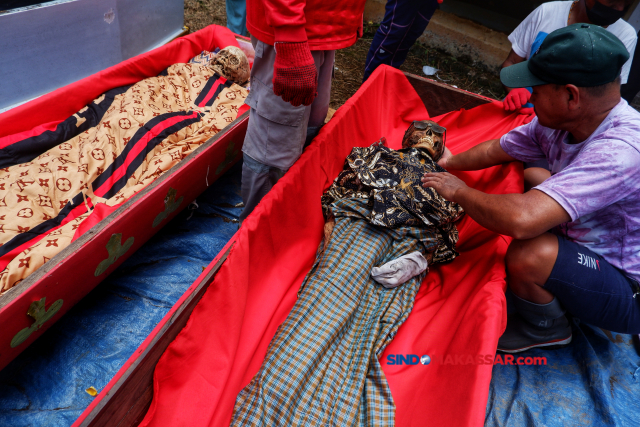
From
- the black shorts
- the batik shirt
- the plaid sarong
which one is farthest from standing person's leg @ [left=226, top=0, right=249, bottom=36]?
the black shorts

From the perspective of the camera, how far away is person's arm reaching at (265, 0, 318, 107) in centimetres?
150

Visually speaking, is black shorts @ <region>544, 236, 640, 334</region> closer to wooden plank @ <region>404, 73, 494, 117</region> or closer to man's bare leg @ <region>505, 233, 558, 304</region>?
man's bare leg @ <region>505, 233, 558, 304</region>

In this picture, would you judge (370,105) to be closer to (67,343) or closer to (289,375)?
(289,375)

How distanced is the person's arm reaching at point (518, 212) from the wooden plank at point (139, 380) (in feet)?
3.95

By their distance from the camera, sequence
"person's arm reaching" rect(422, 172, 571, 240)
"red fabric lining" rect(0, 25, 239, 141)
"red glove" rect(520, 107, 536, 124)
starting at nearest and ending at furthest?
"person's arm reaching" rect(422, 172, 571, 240) < "red fabric lining" rect(0, 25, 239, 141) < "red glove" rect(520, 107, 536, 124)

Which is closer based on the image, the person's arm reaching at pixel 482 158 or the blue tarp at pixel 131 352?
the blue tarp at pixel 131 352

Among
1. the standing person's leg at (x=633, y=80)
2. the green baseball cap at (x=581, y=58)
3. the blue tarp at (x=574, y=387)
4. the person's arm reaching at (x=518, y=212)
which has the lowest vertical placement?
the blue tarp at (x=574, y=387)

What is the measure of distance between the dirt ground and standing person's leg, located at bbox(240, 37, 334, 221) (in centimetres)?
281

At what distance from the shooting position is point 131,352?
1.80 metres

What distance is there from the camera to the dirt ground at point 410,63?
4.94m

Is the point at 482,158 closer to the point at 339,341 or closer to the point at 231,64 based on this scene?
the point at 339,341

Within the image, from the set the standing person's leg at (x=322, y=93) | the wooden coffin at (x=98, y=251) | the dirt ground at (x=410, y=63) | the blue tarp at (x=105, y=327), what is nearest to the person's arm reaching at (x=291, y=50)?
the standing person's leg at (x=322, y=93)

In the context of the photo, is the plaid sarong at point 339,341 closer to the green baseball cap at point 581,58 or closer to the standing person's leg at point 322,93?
the standing person's leg at point 322,93

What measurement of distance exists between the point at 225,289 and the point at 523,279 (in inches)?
53.1
